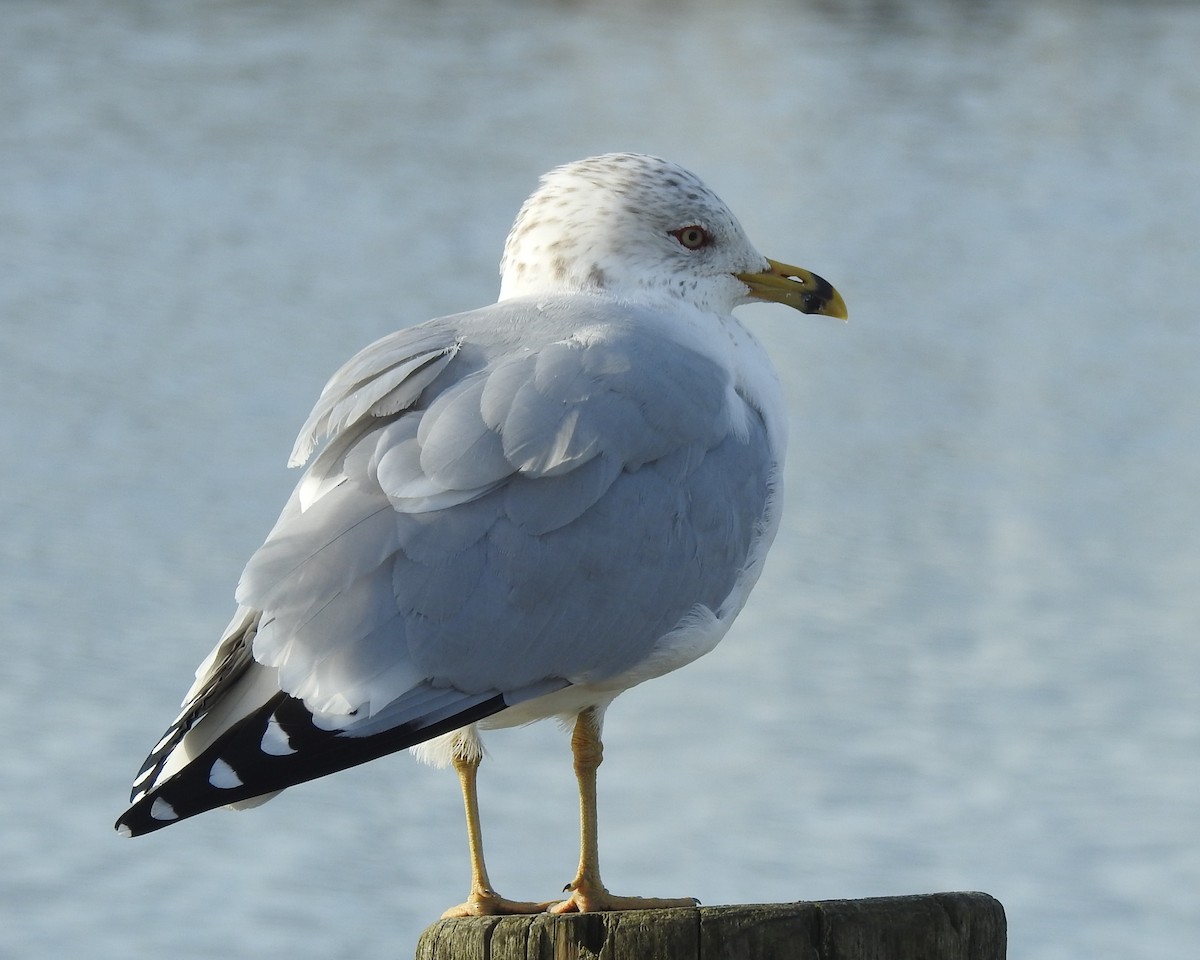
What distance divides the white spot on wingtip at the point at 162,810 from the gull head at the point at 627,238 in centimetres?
138

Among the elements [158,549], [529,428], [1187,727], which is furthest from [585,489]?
[158,549]

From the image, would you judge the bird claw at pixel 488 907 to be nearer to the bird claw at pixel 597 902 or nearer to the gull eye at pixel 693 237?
the bird claw at pixel 597 902

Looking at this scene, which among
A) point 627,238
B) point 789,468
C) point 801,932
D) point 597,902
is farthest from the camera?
point 789,468

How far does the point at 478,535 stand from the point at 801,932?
851mm

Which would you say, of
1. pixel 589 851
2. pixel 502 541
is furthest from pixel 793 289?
pixel 589 851

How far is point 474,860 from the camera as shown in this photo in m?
3.69

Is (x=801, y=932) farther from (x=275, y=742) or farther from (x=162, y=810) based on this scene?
(x=162, y=810)

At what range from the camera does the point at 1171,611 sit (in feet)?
32.2

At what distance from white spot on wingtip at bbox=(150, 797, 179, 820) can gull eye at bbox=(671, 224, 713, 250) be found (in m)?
1.63

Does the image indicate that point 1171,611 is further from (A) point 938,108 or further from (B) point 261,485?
(A) point 938,108

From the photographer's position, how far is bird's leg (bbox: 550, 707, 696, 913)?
352 centimetres

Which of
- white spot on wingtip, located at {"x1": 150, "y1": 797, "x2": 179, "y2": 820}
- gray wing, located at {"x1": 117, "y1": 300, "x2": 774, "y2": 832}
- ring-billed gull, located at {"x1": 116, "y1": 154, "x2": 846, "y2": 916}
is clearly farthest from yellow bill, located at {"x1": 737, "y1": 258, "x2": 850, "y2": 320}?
white spot on wingtip, located at {"x1": 150, "y1": 797, "x2": 179, "y2": 820}

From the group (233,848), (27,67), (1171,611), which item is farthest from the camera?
(27,67)

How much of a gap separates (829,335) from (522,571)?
1008cm
